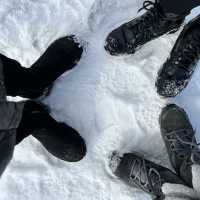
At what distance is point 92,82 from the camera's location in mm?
1242

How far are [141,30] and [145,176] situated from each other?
44 cm

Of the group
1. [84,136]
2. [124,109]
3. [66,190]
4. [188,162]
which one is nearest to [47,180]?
[66,190]

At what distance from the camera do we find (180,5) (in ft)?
3.45

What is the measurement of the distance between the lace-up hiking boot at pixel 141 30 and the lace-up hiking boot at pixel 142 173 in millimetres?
332

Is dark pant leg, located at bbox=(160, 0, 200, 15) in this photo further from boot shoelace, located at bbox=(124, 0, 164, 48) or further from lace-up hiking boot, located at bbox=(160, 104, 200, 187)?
lace-up hiking boot, located at bbox=(160, 104, 200, 187)

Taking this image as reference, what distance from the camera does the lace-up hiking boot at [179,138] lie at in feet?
3.66

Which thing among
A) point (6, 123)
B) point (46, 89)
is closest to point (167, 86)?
point (46, 89)

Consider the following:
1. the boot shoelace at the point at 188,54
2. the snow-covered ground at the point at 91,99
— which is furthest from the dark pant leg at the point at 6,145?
the boot shoelace at the point at 188,54

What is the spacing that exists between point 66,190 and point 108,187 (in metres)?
0.13

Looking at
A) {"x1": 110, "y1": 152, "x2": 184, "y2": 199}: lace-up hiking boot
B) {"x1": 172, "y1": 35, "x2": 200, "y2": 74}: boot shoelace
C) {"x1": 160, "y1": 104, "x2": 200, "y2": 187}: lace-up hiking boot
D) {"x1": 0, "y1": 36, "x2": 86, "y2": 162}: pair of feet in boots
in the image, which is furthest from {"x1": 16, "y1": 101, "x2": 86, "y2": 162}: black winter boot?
{"x1": 172, "y1": 35, "x2": 200, "y2": 74}: boot shoelace

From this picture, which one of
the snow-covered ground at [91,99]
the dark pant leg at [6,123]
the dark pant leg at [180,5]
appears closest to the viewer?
the dark pant leg at [6,123]

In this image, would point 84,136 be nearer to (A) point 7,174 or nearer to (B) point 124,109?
(B) point 124,109

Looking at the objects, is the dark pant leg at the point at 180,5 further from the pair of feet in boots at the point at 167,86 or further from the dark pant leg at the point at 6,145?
the dark pant leg at the point at 6,145

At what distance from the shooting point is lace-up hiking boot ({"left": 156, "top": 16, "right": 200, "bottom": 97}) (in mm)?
1117
